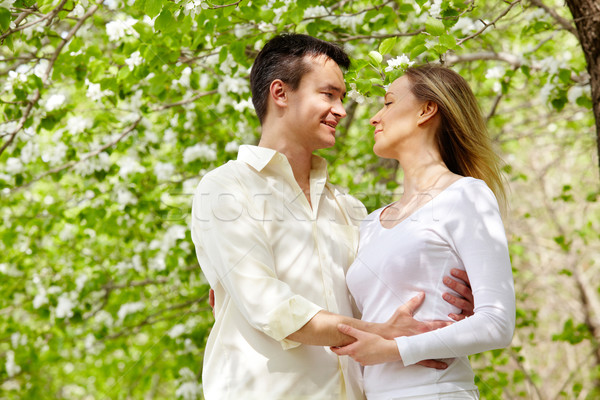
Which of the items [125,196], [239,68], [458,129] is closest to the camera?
[458,129]

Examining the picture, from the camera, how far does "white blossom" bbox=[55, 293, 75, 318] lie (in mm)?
4852

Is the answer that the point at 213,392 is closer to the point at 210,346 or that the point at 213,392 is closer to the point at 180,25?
the point at 210,346

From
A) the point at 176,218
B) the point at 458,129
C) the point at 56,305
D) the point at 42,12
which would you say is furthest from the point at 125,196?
the point at 458,129

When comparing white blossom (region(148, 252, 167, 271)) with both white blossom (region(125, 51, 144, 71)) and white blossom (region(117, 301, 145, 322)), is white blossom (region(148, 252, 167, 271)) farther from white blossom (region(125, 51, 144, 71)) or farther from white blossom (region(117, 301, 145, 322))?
white blossom (region(125, 51, 144, 71))

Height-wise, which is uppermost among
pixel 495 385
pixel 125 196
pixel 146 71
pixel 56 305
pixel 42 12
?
pixel 42 12

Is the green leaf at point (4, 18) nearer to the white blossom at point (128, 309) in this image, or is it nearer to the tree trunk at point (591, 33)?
the tree trunk at point (591, 33)

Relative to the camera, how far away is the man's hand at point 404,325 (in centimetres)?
198

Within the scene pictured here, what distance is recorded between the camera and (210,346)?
224cm

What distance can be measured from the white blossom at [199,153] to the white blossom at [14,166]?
1.13 metres

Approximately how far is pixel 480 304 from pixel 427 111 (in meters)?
0.86

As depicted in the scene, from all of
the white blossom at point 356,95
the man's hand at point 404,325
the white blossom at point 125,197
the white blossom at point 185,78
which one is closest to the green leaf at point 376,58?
the white blossom at point 356,95

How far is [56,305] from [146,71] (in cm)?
242

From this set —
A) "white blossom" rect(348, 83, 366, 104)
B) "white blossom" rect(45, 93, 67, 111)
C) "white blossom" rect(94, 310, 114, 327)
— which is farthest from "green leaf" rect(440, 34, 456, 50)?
"white blossom" rect(94, 310, 114, 327)

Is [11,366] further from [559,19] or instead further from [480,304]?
[559,19]
